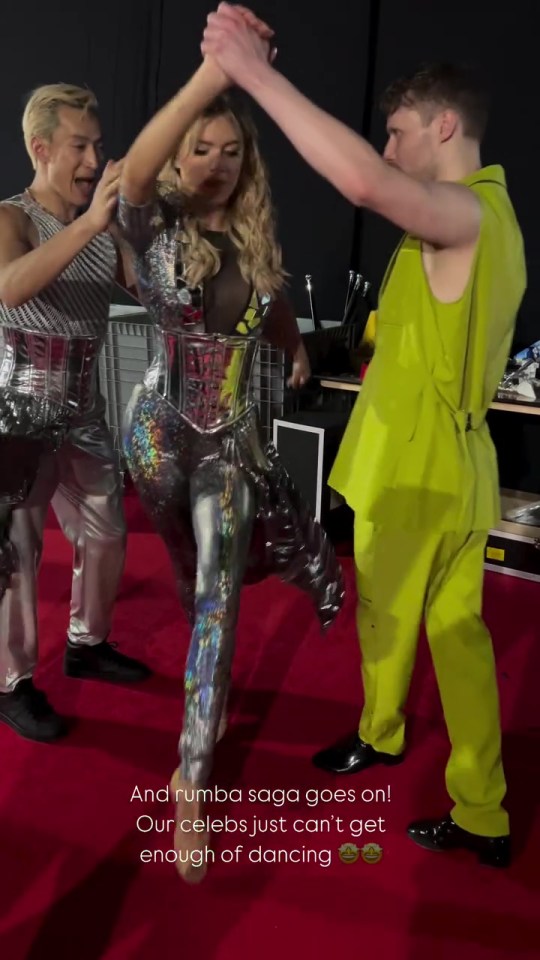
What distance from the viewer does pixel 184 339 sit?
1.36m

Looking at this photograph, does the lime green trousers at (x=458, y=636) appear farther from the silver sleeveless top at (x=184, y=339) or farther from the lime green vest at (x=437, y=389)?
the silver sleeveless top at (x=184, y=339)

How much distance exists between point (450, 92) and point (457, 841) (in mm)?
1408

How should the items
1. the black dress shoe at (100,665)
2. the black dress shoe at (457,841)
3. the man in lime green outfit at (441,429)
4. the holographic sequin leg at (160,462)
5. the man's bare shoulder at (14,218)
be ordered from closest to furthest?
1. the man in lime green outfit at (441,429)
2. the holographic sequin leg at (160,462)
3. the black dress shoe at (457,841)
4. the man's bare shoulder at (14,218)
5. the black dress shoe at (100,665)

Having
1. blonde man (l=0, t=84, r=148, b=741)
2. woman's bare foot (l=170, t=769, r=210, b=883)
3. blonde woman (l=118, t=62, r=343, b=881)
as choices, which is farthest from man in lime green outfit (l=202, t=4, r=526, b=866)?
blonde man (l=0, t=84, r=148, b=741)

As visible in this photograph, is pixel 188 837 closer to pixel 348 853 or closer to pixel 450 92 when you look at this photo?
pixel 348 853

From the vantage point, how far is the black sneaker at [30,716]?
72.9 inches

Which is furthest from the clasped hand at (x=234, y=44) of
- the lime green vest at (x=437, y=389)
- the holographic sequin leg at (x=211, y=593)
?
the holographic sequin leg at (x=211, y=593)

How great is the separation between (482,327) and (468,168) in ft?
0.97

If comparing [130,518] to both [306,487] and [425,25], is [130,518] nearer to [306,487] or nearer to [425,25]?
[306,487]

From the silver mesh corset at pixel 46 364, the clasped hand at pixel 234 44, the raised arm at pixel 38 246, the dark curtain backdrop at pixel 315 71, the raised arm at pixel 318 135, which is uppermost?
the dark curtain backdrop at pixel 315 71

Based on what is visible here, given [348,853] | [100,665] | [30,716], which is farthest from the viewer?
[100,665]

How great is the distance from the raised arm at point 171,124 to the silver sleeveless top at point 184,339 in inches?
3.2

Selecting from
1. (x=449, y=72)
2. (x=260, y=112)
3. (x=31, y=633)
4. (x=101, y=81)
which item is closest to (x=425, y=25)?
(x=260, y=112)

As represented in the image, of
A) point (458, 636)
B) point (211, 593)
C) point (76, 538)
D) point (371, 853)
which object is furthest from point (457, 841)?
point (76, 538)
